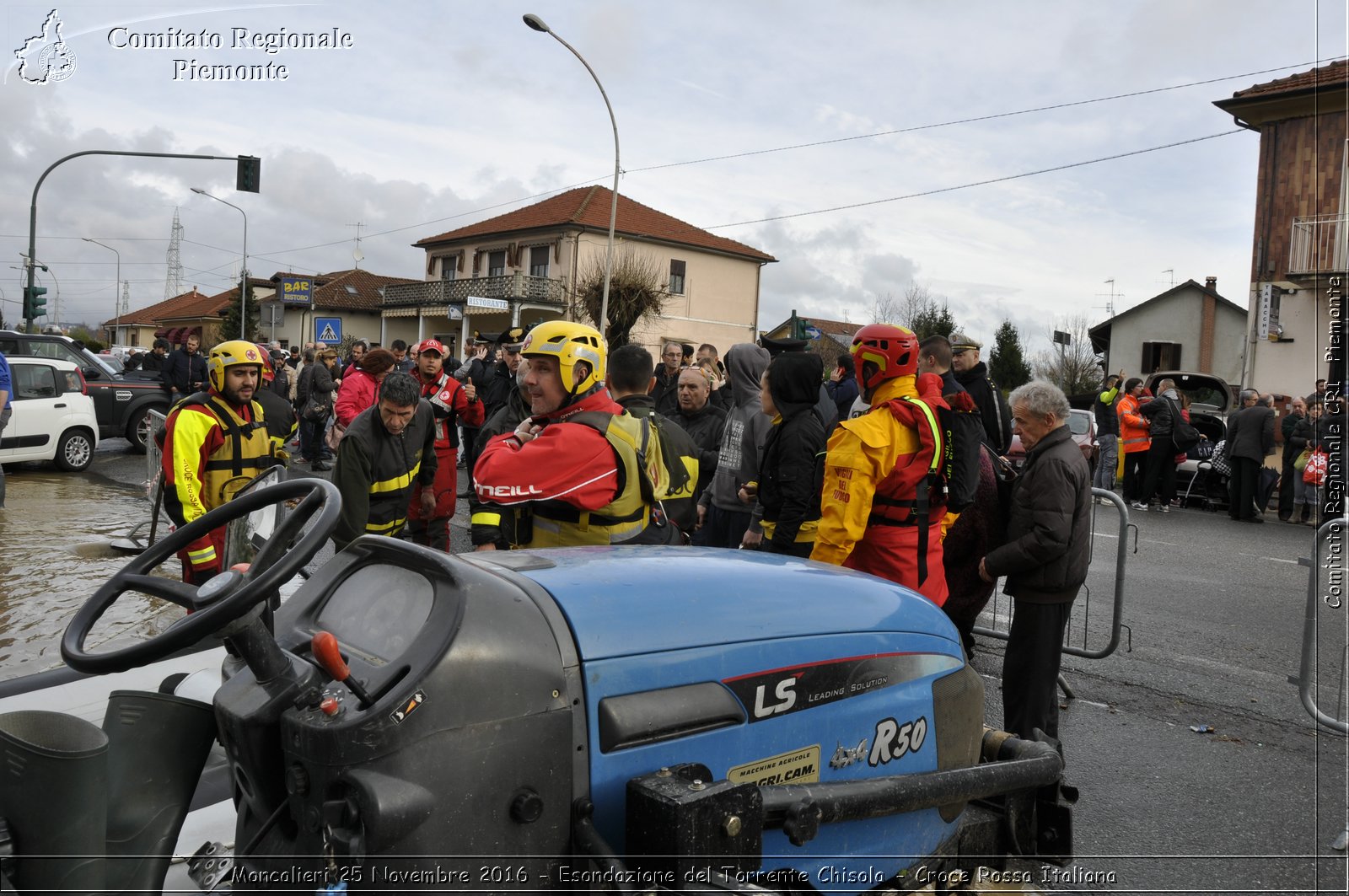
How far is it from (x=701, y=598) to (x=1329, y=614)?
13.2 ft

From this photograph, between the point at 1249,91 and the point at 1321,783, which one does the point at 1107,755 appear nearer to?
the point at 1321,783

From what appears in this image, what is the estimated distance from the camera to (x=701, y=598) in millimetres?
2348

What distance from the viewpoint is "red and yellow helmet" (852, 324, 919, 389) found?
14.7 feet

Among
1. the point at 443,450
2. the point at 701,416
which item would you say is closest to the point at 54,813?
the point at 443,450

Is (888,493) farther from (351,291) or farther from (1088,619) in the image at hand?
(351,291)

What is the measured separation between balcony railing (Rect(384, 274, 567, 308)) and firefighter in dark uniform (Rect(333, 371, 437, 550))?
4448cm

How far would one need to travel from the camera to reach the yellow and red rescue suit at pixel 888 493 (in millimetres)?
4246

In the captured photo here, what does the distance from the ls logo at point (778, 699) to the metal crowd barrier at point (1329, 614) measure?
3463 millimetres

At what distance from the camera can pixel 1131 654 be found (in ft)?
22.8

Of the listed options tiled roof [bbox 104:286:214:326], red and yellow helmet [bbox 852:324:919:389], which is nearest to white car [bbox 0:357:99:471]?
red and yellow helmet [bbox 852:324:919:389]

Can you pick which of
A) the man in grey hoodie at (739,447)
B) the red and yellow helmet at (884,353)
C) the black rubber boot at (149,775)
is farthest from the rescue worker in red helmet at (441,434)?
the black rubber boot at (149,775)

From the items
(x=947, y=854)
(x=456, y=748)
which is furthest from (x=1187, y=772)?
(x=456, y=748)

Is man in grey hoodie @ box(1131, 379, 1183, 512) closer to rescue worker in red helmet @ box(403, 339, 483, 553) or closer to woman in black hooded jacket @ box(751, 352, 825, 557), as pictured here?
rescue worker in red helmet @ box(403, 339, 483, 553)

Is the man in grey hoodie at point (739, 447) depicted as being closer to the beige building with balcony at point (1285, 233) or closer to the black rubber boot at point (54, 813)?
the black rubber boot at point (54, 813)
